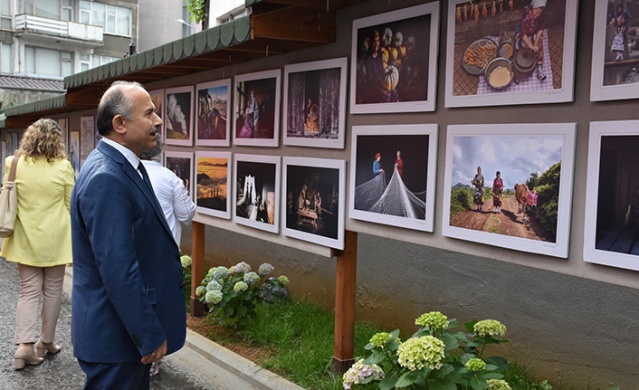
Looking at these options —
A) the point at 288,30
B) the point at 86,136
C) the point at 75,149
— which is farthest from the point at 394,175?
the point at 75,149

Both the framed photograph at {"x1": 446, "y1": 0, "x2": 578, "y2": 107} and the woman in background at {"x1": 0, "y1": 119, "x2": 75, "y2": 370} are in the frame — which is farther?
the woman in background at {"x1": 0, "y1": 119, "x2": 75, "y2": 370}

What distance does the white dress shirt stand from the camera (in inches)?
176

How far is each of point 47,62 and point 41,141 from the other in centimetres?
3427

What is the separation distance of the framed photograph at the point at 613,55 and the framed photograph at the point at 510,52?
0.37 feet

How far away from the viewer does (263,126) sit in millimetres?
5164

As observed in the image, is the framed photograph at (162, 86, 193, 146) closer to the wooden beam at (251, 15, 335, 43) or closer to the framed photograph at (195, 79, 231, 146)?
the framed photograph at (195, 79, 231, 146)

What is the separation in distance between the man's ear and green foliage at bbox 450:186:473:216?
180cm

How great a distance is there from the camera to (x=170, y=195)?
4.54 metres

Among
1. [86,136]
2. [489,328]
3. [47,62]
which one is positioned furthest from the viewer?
[47,62]

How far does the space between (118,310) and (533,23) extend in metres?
2.33

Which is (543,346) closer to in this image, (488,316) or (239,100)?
(488,316)

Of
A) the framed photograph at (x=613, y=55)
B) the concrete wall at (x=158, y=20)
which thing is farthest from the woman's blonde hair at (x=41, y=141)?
the concrete wall at (x=158, y=20)

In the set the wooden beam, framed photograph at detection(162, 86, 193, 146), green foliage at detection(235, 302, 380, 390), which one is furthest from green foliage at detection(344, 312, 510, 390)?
framed photograph at detection(162, 86, 193, 146)

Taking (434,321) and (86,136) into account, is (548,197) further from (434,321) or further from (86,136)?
(86,136)
